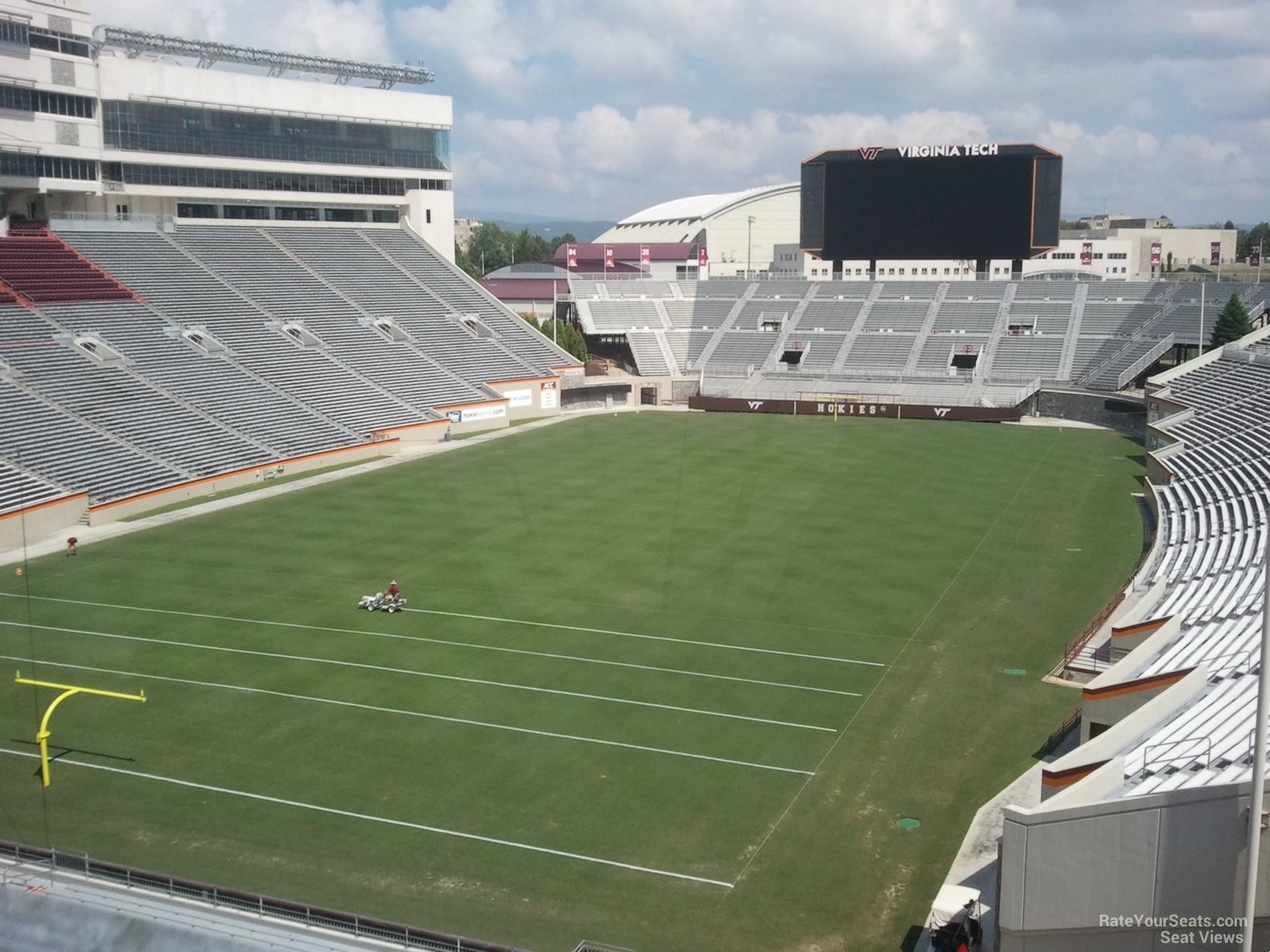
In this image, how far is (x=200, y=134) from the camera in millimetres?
60094

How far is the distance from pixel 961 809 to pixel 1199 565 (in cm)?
1135

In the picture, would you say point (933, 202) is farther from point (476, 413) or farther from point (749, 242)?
point (749, 242)

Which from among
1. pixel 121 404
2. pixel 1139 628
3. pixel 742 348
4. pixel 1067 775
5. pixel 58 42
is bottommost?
pixel 1067 775

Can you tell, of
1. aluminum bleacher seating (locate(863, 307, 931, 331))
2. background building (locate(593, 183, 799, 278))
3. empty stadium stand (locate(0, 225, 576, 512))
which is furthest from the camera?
background building (locate(593, 183, 799, 278))

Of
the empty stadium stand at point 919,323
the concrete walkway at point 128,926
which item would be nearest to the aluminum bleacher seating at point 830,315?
the empty stadium stand at point 919,323

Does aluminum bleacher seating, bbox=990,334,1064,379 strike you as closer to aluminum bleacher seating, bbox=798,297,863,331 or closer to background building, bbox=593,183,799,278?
aluminum bleacher seating, bbox=798,297,863,331

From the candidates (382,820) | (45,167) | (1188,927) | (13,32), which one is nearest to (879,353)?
(45,167)

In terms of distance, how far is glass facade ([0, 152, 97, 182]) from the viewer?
170 ft

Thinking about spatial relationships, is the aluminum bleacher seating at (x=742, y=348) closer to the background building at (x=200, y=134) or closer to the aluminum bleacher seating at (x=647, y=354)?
the aluminum bleacher seating at (x=647, y=354)

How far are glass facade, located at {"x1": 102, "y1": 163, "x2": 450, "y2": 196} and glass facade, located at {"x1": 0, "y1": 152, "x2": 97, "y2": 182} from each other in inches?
53.8

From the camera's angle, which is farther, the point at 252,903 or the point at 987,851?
the point at 987,851

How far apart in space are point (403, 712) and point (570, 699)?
9.76ft

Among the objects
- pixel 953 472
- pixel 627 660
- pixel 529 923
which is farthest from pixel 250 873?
pixel 953 472

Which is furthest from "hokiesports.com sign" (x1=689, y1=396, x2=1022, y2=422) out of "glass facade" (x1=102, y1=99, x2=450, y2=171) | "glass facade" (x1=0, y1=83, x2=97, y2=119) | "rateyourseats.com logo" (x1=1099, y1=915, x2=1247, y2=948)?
"rateyourseats.com logo" (x1=1099, y1=915, x2=1247, y2=948)
